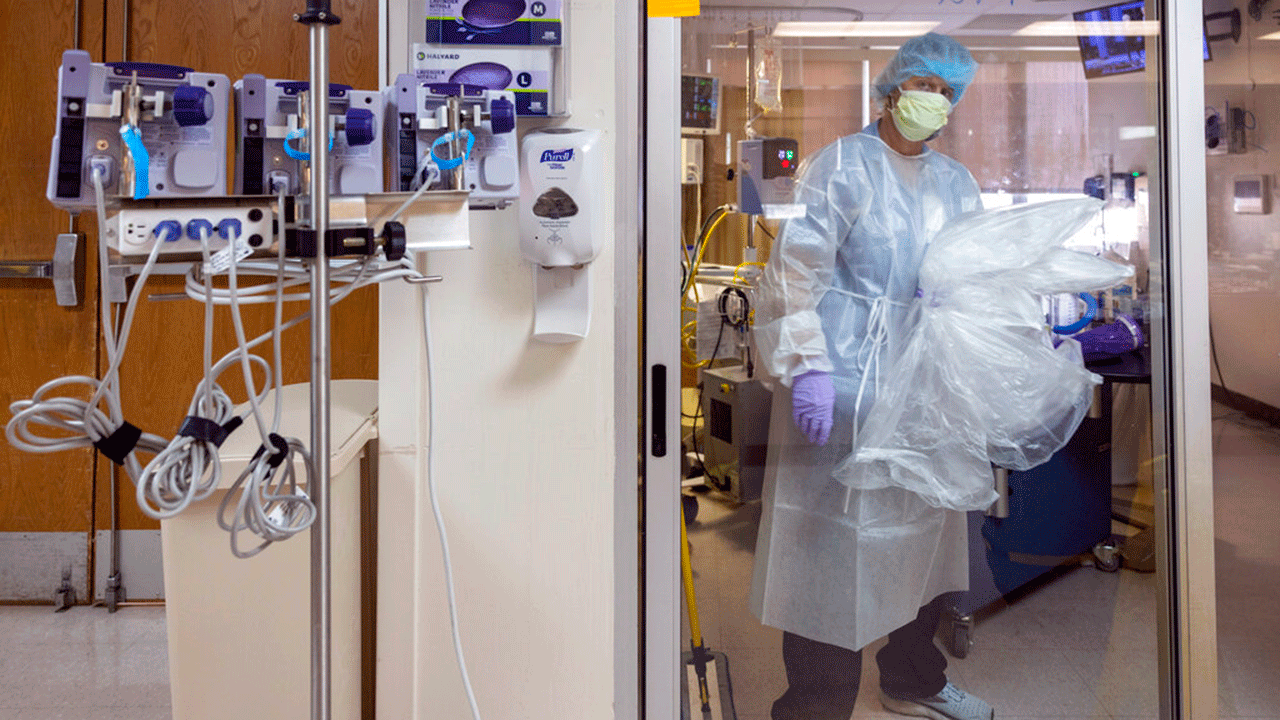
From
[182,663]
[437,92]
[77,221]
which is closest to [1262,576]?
[437,92]

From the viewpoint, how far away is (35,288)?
2879mm

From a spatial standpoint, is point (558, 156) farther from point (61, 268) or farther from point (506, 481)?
point (61, 268)

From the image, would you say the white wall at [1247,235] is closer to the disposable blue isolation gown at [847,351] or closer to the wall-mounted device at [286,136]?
the disposable blue isolation gown at [847,351]

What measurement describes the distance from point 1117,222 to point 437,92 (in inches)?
54.9

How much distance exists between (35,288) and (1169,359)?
3178mm

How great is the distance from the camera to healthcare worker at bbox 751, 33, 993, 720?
185cm

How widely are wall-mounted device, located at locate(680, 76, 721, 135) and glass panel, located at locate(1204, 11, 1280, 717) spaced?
103 centimetres

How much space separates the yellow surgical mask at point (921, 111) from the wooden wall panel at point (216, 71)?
5.62 feet

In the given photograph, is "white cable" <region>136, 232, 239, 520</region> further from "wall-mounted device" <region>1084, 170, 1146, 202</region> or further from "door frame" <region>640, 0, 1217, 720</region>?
"wall-mounted device" <region>1084, 170, 1146, 202</region>

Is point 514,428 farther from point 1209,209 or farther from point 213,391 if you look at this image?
point 1209,209

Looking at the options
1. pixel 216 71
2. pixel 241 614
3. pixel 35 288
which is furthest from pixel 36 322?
pixel 241 614

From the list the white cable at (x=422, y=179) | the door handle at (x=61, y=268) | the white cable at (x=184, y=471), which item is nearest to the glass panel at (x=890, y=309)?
the white cable at (x=422, y=179)

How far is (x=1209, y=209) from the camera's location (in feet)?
6.26

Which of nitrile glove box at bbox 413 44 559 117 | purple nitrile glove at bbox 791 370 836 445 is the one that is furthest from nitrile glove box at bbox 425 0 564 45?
purple nitrile glove at bbox 791 370 836 445
